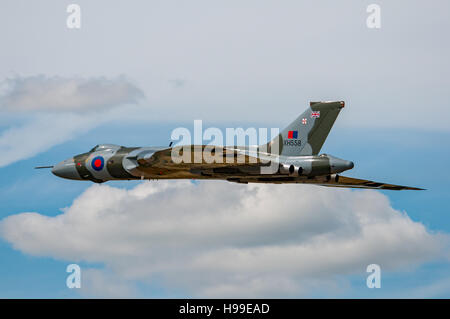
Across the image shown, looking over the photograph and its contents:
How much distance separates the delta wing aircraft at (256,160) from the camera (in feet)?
188

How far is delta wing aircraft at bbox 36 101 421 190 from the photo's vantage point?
57.2 metres

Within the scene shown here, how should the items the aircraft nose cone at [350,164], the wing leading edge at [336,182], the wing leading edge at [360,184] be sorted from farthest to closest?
the wing leading edge at [360,184] → the wing leading edge at [336,182] → the aircraft nose cone at [350,164]

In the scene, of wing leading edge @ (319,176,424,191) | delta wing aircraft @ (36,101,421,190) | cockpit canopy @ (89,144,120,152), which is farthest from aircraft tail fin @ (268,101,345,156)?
cockpit canopy @ (89,144,120,152)

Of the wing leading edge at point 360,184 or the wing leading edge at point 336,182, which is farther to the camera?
the wing leading edge at point 360,184

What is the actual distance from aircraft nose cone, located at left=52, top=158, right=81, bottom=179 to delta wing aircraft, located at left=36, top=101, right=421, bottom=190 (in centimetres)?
285

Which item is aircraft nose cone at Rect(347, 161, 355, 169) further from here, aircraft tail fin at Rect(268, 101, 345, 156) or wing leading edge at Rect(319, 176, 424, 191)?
wing leading edge at Rect(319, 176, 424, 191)

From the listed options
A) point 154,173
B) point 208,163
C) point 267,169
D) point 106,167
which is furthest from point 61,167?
point 267,169

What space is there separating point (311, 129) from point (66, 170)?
21705 mm

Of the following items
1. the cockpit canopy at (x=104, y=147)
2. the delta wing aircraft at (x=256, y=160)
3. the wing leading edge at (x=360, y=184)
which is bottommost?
the wing leading edge at (x=360, y=184)

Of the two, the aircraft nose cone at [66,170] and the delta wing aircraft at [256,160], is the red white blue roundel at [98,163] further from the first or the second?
the aircraft nose cone at [66,170]

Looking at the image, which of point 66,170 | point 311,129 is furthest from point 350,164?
point 66,170

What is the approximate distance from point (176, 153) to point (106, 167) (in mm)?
8140

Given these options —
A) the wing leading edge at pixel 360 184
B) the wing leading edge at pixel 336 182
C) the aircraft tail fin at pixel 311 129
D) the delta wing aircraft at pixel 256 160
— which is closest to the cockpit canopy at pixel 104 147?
the delta wing aircraft at pixel 256 160

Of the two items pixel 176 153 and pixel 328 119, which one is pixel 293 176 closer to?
pixel 328 119
